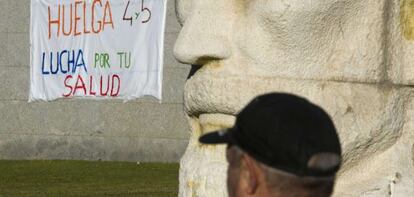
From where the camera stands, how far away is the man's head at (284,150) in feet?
10.7

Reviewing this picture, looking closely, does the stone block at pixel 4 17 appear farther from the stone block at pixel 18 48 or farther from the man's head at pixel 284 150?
the man's head at pixel 284 150

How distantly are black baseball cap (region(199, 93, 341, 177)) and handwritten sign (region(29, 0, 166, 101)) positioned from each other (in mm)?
9828

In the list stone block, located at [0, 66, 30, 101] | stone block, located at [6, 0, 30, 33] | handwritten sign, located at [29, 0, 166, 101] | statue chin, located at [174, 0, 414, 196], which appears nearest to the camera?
statue chin, located at [174, 0, 414, 196]

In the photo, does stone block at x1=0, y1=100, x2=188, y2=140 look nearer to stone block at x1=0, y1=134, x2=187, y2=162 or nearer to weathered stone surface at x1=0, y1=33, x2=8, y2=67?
stone block at x1=0, y1=134, x2=187, y2=162

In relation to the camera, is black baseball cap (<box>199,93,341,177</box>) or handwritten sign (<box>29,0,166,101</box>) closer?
black baseball cap (<box>199,93,341,177</box>)

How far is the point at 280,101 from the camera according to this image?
132 inches

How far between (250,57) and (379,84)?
45 centimetres

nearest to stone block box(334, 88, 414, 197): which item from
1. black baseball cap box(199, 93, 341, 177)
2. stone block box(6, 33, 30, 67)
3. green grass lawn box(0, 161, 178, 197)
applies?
black baseball cap box(199, 93, 341, 177)

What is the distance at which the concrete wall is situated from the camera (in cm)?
1367

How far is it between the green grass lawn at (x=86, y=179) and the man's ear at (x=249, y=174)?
7.08 meters

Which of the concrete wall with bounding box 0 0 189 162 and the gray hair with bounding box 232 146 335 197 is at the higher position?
the gray hair with bounding box 232 146 335 197

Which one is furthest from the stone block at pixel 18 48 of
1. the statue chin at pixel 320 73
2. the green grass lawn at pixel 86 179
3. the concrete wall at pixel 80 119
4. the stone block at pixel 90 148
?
the statue chin at pixel 320 73

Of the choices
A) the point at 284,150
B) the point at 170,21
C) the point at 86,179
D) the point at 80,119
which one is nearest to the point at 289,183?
the point at 284,150

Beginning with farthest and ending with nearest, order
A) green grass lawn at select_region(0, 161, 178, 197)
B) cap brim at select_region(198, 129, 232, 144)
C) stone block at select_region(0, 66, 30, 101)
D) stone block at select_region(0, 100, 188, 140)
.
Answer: stone block at select_region(0, 66, 30, 101), stone block at select_region(0, 100, 188, 140), green grass lawn at select_region(0, 161, 178, 197), cap brim at select_region(198, 129, 232, 144)
